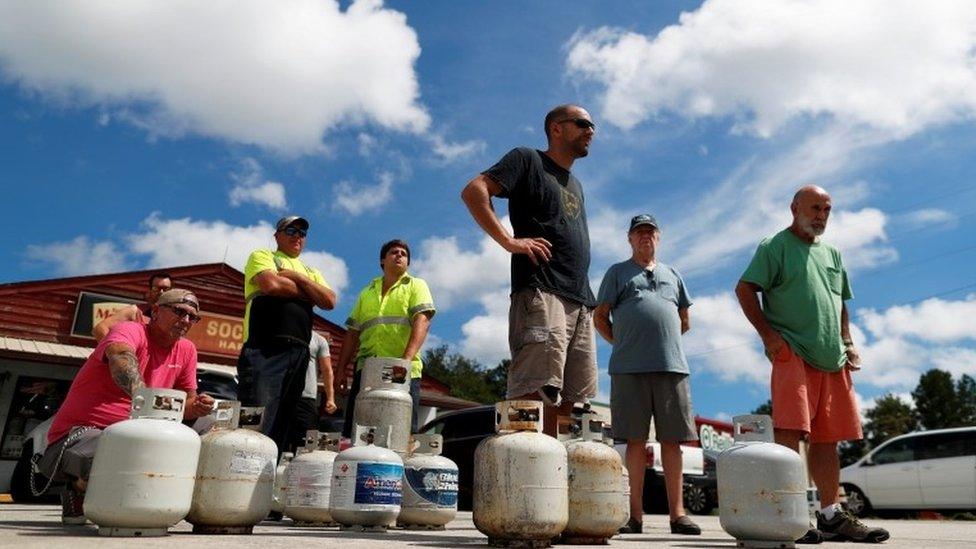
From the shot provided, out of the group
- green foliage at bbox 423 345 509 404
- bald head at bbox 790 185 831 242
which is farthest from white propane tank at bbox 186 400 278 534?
green foliage at bbox 423 345 509 404

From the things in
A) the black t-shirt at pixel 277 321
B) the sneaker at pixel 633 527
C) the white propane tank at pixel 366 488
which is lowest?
the sneaker at pixel 633 527

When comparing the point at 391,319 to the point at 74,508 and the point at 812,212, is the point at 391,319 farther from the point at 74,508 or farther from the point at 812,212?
the point at 812,212

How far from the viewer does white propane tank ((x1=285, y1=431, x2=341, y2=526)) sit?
386cm

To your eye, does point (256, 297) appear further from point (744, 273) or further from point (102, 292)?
point (102, 292)

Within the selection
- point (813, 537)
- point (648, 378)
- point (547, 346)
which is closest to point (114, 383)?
point (547, 346)

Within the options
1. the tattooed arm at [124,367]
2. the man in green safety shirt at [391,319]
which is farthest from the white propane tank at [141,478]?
the man in green safety shirt at [391,319]

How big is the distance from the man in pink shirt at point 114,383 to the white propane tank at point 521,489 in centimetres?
166

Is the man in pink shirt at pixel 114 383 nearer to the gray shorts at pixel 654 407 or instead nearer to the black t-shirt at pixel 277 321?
the black t-shirt at pixel 277 321

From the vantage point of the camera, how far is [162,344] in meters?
3.53

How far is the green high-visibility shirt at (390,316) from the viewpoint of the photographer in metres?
5.16

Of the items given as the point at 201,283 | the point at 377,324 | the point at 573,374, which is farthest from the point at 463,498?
the point at 201,283

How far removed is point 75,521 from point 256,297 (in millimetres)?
1723

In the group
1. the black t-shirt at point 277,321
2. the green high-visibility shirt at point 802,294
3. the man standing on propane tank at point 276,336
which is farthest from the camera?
the black t-shirt at point 277,321

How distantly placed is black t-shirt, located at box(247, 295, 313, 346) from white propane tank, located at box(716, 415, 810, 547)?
2.73 metres
